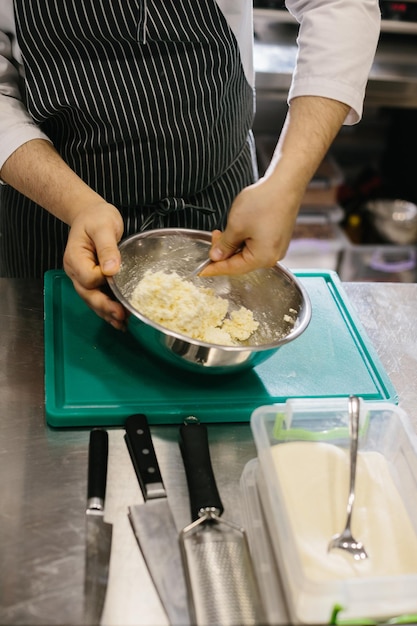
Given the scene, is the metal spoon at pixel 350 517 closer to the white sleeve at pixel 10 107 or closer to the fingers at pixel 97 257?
the fingers at pixel 97 257

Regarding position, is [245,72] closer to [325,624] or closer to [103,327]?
[103,327]

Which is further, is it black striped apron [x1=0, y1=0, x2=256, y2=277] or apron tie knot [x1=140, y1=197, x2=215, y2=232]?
apron tie knot [x1=140, y1=197, x2=215, y2=232]

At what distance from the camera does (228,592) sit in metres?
0.79

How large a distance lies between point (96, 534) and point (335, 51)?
820mm

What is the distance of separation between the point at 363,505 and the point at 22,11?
90cm

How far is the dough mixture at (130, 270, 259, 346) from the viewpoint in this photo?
1078 mm

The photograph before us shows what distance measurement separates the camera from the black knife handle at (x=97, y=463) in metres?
0.91

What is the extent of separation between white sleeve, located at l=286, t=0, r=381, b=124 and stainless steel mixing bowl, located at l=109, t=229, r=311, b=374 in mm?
290

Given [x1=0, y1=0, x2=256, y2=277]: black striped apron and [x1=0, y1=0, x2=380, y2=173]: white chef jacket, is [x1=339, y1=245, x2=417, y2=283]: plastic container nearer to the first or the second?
[x1=0, y1=0, x2=256, y2=277]: black striped apron

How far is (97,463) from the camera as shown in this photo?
0.95 meters

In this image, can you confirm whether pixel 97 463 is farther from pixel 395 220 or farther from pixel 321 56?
pixel 395 220

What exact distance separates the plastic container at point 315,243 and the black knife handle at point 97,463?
1.54 m

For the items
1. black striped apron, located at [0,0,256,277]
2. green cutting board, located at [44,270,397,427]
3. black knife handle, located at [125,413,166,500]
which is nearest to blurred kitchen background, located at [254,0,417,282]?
black striped apron, located at [0,0,256,277]

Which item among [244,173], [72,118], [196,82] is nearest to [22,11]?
[72,118]
